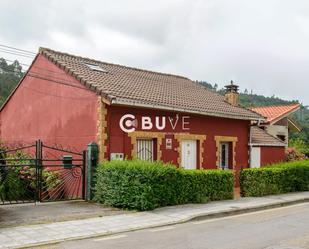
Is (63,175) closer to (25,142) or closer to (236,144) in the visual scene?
(25,142)

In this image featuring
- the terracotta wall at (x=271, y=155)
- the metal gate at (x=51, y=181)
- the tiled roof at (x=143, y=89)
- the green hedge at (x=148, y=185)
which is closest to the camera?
the green hedge at (x=148, y=185)

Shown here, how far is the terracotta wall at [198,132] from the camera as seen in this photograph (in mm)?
14188

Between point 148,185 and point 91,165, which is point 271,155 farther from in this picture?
point 148,185

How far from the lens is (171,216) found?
1075cm

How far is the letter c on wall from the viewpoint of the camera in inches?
567

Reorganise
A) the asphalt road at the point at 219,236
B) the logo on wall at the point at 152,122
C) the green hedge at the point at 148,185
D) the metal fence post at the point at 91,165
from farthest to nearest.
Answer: the logo on wall at the point at 152,122 < the metal fence post at the point at 91,165 < the green hedge at the point at 148,185 < the asphalt road at the point at 219,236

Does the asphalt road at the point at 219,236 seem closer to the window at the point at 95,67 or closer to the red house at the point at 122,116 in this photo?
the red house at the point at 122,116

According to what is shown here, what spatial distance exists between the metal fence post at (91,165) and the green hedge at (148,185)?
313mm

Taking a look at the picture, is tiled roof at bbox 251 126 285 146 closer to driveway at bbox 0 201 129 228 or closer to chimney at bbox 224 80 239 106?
chimney at bbox 224 80 239 106

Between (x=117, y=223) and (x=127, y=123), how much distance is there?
5.32m

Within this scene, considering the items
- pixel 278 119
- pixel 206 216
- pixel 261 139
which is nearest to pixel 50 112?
pixel 206 216

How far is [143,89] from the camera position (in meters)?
17.0

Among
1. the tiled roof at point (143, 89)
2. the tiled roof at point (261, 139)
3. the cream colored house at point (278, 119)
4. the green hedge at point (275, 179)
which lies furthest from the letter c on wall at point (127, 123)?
the cream colored house at point (278, 119)

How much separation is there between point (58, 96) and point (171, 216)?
301 inches
